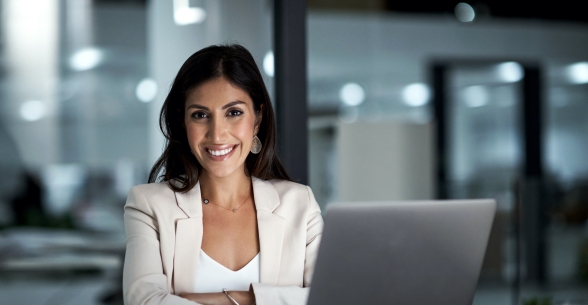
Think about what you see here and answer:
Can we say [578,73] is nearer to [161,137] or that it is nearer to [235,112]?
[161,137]

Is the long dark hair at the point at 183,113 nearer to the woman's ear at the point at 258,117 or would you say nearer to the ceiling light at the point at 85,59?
the woman's ear at the point at 258,117

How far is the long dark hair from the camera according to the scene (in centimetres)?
182

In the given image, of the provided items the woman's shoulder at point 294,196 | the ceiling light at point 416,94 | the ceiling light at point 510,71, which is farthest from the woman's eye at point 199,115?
the ceiling light at point 510,71

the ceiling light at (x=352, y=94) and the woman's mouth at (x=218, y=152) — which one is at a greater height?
the ceiling light at (x=352, y=94)

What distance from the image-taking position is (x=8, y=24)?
13.2 ft

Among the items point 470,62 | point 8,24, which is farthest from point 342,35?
point 8,24

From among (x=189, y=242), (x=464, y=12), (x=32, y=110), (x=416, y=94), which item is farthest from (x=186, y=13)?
(x=464, y=12)

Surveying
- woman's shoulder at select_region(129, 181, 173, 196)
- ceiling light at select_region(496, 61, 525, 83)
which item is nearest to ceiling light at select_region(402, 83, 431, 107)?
ceiling light at select_region(496, 61, 525, 83)

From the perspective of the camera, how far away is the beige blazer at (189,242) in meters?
1.67

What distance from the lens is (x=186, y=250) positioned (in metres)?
1.77

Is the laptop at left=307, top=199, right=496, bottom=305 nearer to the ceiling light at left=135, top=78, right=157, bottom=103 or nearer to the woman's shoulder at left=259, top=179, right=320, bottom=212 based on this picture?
the woman's shoulder at left=259, top=179, right=320, bottom=212

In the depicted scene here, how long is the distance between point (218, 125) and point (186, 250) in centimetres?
36

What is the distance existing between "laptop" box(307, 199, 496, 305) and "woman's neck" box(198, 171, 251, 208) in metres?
0.68

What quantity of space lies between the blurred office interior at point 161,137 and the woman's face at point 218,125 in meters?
0.79
